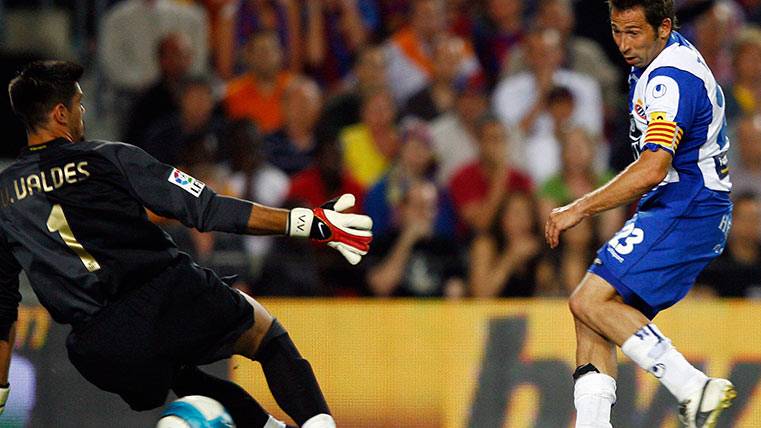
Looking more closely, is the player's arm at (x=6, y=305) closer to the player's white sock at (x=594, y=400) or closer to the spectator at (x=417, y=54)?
the player's white sock at (x=594, y=400)

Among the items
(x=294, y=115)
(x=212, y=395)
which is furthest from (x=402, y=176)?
(x=212, y=395)

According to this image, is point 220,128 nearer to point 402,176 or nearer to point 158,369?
point 402,176

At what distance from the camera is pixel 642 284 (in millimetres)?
5215

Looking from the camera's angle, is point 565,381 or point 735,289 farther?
point 735,289

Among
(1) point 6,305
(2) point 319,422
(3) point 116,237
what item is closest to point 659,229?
(2) point 319,422

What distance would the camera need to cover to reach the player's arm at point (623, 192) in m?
4.95

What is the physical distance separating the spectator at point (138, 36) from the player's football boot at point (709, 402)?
634 cm

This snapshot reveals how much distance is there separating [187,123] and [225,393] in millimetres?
4640

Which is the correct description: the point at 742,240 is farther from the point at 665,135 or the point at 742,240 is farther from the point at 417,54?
the point at 665,135

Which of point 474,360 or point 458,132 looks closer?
point 474,360

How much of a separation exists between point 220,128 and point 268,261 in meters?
1.79

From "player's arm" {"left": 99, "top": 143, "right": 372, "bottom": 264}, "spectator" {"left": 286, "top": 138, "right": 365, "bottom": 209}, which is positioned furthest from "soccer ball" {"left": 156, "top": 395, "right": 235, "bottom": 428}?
"spectator" {"left": 286, "top": 138, "right": 365, "bottom": 209}

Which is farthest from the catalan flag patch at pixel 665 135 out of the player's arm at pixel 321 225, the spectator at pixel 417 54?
the spectator at pixel 417 54

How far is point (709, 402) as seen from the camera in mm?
5016
